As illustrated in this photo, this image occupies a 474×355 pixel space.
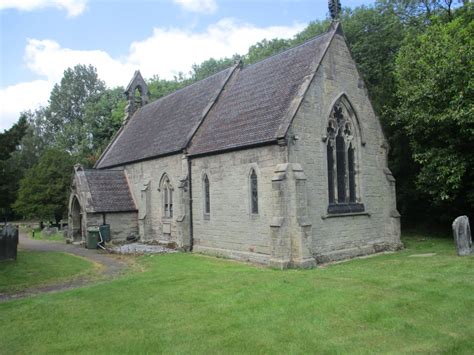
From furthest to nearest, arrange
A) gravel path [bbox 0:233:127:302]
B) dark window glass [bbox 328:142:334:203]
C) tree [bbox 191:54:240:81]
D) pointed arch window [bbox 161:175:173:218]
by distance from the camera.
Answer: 1. tree [bbox 191:54:240:81]
2. pointed arch window [bbox 161:175:173:218]
3. dark window glass [bbox 328:142:334:203]
4. gravel path [bbox 0:233:127:302]

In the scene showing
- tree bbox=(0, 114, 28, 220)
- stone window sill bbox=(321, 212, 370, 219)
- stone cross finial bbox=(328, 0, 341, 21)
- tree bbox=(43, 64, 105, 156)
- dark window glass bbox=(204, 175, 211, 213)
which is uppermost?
tree bbox=(43, 64, 105, 156)

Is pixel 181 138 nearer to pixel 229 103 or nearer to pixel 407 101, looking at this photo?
pixel 229 103

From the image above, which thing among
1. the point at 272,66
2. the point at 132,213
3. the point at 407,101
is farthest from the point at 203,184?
the point at 407,101

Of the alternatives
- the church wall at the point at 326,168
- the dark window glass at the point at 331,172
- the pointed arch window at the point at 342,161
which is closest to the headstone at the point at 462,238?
the church wall at the point at 326,168

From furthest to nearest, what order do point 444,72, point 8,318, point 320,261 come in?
point 444,72, point 320,261, point 8,318

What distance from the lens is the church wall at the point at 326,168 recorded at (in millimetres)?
17438

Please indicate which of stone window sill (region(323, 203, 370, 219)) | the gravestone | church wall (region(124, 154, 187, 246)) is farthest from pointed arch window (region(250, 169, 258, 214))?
the gravestone

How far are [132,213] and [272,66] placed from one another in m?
13.3

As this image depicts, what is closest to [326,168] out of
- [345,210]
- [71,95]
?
[345,210]

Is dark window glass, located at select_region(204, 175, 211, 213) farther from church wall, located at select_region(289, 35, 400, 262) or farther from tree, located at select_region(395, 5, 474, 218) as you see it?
tree, located at select_region(395, 5, 474, 218)

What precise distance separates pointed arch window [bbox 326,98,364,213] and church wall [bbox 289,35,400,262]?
33cm

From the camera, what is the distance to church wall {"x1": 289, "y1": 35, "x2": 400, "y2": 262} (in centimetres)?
1744

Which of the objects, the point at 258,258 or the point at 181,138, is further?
the point at 181,138

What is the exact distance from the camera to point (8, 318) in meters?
10.3
